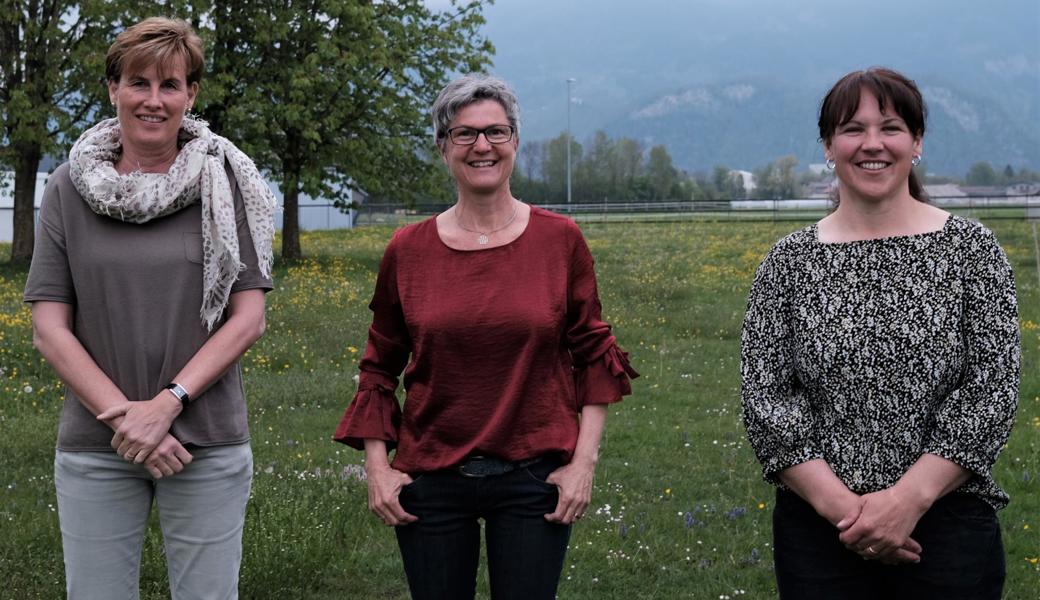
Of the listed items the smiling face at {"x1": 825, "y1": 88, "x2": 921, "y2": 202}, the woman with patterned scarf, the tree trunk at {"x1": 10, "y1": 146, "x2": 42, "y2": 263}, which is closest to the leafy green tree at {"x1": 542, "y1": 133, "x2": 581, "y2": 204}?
the tree trunk at {"x1": 10, "y1": 146, "x2": 42, "y2": 263}

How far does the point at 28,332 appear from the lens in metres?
14.4

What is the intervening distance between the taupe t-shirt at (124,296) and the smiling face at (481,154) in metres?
0.86

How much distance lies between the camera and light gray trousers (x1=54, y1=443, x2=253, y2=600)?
3.41 meters

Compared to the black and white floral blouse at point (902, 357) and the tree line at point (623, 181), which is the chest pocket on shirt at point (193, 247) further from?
the tree line at point (623, 181)

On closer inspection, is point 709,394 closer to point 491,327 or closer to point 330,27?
point 491,327

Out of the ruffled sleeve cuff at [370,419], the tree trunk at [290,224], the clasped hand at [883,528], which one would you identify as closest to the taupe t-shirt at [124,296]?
the ruffled sleeve cuff at [370,419]

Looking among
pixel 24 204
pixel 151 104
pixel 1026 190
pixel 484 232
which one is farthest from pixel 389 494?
pixel 1026 190

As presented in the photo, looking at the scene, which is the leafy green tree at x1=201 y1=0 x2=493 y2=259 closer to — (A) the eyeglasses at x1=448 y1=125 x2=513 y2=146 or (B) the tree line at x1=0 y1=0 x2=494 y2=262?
(B) the tree line at x1=0 y1=0 x2=494 y2=262

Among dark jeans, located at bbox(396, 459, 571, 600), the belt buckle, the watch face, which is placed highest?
the watch face

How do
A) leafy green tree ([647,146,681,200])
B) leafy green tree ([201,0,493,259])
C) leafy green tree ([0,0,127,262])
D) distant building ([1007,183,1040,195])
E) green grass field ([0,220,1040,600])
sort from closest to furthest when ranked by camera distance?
green grass field ([0,220,1040,600]), leafy green tree ([0,0,127,262]), leafy green tree ([201,0,493,259]), distant building ([1007,183,1040,195]), leafy green tree ([647,146,681,200])

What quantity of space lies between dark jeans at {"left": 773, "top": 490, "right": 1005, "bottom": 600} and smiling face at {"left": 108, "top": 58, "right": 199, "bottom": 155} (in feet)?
7.26

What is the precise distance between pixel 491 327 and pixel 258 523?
3.53 meters

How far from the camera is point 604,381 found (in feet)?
11.3

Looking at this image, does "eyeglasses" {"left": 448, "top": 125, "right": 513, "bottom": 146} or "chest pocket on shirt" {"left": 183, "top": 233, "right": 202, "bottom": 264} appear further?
"chest pocket on shirt" {"left": 183, "top": 233, "right": 202, "bottom": 264}
